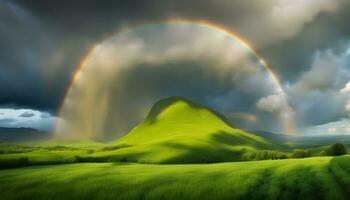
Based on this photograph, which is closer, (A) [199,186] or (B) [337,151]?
(A) [199,186]

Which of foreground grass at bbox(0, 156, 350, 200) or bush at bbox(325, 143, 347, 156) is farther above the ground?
bush at bbox(325, 143, 347, 156)

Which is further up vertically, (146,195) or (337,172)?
(337,172)

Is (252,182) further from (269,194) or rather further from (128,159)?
(128,159)

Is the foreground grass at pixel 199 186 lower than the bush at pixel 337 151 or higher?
lower

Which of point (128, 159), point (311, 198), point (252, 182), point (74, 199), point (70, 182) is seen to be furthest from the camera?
point (128, 159)

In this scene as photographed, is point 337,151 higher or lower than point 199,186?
higher

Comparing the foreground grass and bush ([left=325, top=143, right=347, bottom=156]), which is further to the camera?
bush ([left=325, top=143, right=347, bottom=156])

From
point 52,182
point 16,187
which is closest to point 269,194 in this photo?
point 52,182

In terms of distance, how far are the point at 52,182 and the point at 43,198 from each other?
960 cm

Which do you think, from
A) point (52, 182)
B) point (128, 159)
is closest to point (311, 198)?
point (52, 182)

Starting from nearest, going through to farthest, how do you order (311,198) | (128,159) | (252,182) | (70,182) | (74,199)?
(311,198) < (74,199) < (252,182) < (70,182) < (128,159)

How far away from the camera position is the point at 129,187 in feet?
153

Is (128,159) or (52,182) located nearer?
(52,182)

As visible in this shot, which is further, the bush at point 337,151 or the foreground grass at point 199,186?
the bush at point 337,151
